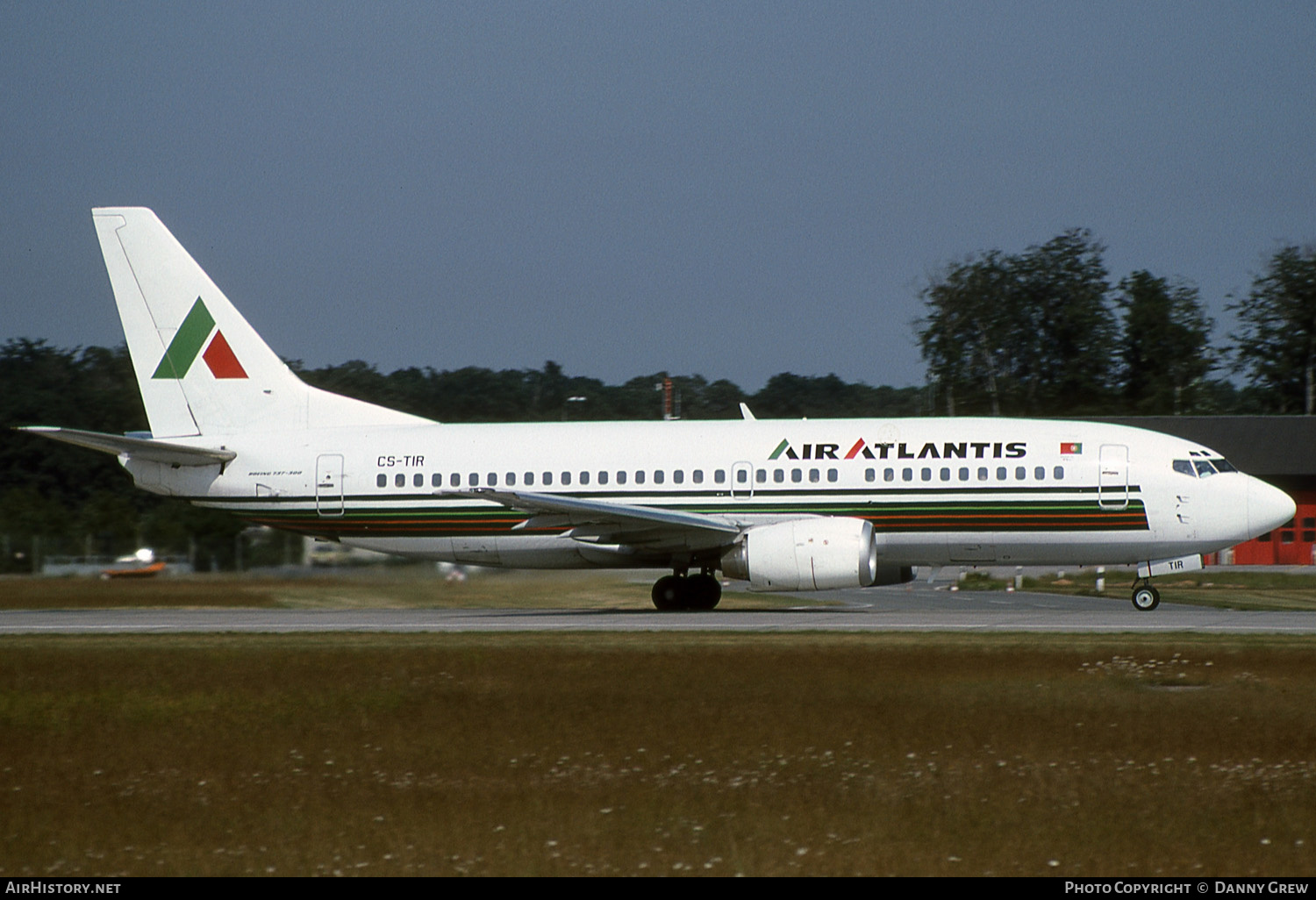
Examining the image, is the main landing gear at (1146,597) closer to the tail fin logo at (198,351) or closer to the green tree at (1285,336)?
A: the tail fin logo at (198,351)

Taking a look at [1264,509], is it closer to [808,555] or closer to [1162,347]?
[808,555]

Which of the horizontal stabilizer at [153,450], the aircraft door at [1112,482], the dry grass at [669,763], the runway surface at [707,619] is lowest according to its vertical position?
the dry grass at [669,763]

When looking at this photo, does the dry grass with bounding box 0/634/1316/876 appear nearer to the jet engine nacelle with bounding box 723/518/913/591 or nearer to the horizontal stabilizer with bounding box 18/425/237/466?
the jet engine nacelle with bounding box 723/518/913/591

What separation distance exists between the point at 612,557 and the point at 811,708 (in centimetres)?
1529

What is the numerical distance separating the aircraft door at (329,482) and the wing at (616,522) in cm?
272

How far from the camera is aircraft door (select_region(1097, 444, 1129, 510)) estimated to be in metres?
27.0

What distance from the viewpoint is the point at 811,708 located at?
44.9 feet

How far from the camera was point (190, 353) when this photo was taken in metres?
31.0

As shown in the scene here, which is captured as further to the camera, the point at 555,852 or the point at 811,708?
the point at 811,708

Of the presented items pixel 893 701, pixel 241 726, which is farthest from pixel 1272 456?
pixel 241 726

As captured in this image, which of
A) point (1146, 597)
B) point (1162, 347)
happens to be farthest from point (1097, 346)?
point (1146, 597)

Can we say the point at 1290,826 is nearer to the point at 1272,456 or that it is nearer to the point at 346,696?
the point at 346,696

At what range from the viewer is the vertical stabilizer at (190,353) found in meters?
30.9

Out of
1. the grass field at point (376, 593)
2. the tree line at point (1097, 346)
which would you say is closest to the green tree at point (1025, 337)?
the tree line at point (1097, 346)
